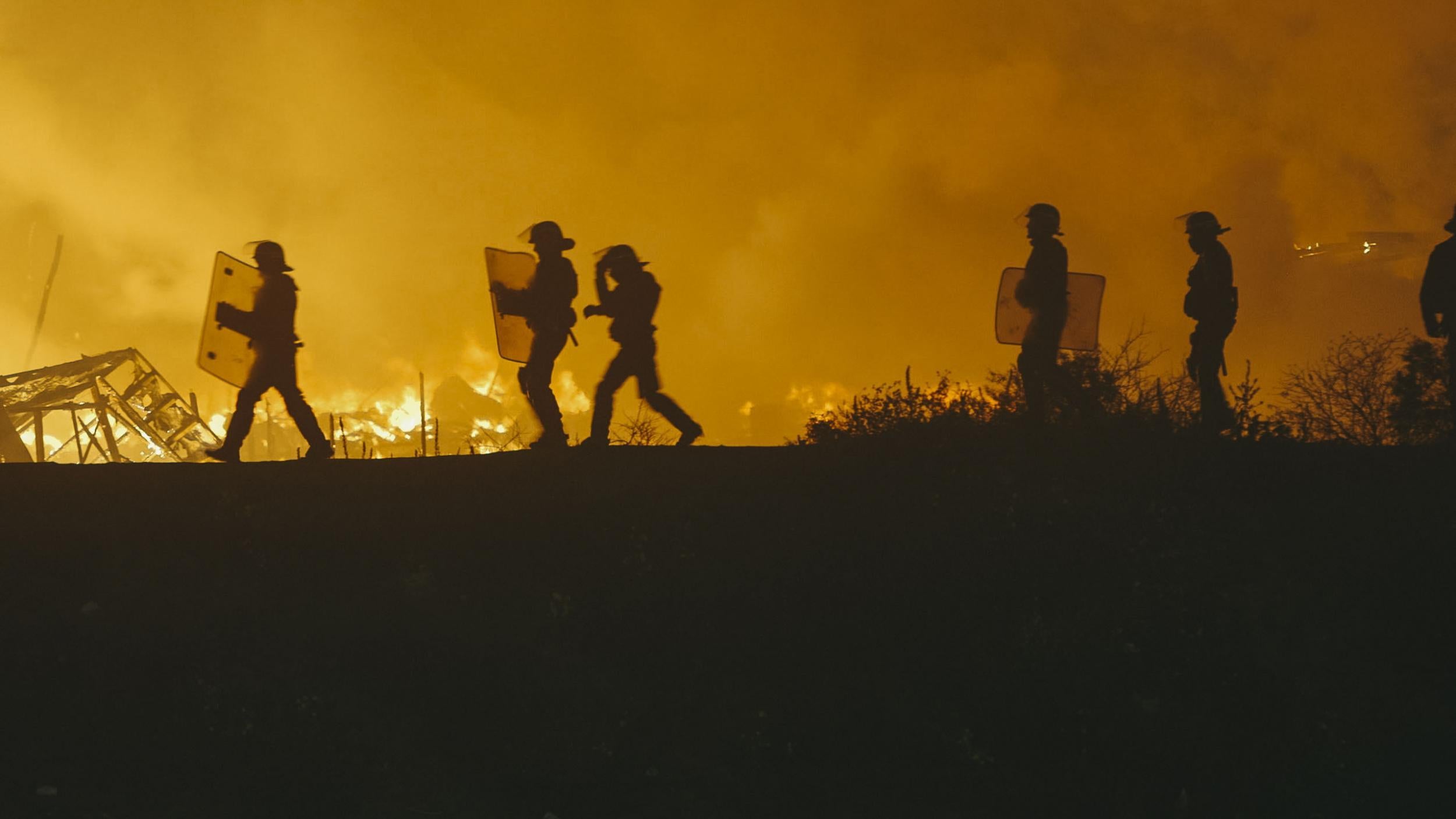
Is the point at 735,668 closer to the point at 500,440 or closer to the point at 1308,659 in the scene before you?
the point at 1308,659

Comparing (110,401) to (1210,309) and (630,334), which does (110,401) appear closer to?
(630,334)

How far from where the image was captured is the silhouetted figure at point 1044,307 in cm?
1079

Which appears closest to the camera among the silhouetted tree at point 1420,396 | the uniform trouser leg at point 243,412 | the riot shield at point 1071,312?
the uniform trouser leg at point 243,412

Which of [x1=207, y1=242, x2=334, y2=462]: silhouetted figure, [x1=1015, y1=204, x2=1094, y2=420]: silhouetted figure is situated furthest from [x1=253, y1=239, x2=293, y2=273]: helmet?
[x1=1015, y1=204, x2=1094, y2=420]: silhouetted figure

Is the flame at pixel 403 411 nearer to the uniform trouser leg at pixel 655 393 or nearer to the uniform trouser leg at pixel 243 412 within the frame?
the uniform trouser leg at pixel 243 412

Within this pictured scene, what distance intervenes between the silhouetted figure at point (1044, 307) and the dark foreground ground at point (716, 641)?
1.58 m

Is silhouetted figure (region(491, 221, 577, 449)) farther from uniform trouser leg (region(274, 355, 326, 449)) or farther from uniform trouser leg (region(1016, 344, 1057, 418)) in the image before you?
uniform trouser leg (region(1016, 344, 1057, 418))

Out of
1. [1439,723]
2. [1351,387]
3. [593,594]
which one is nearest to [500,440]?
[1351,387]

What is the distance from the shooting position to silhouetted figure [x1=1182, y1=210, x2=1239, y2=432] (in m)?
10.6

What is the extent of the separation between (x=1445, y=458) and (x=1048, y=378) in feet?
10.3

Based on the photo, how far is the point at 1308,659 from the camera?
752cm

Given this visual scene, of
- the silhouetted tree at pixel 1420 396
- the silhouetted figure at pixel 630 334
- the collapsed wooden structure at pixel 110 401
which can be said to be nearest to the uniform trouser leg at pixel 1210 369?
the silhouetted figure at pixel 630 334

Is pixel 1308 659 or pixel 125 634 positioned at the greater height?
pixel 125 634

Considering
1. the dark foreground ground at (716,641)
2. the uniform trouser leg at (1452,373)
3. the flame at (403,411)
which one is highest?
the flame at (403,411)
